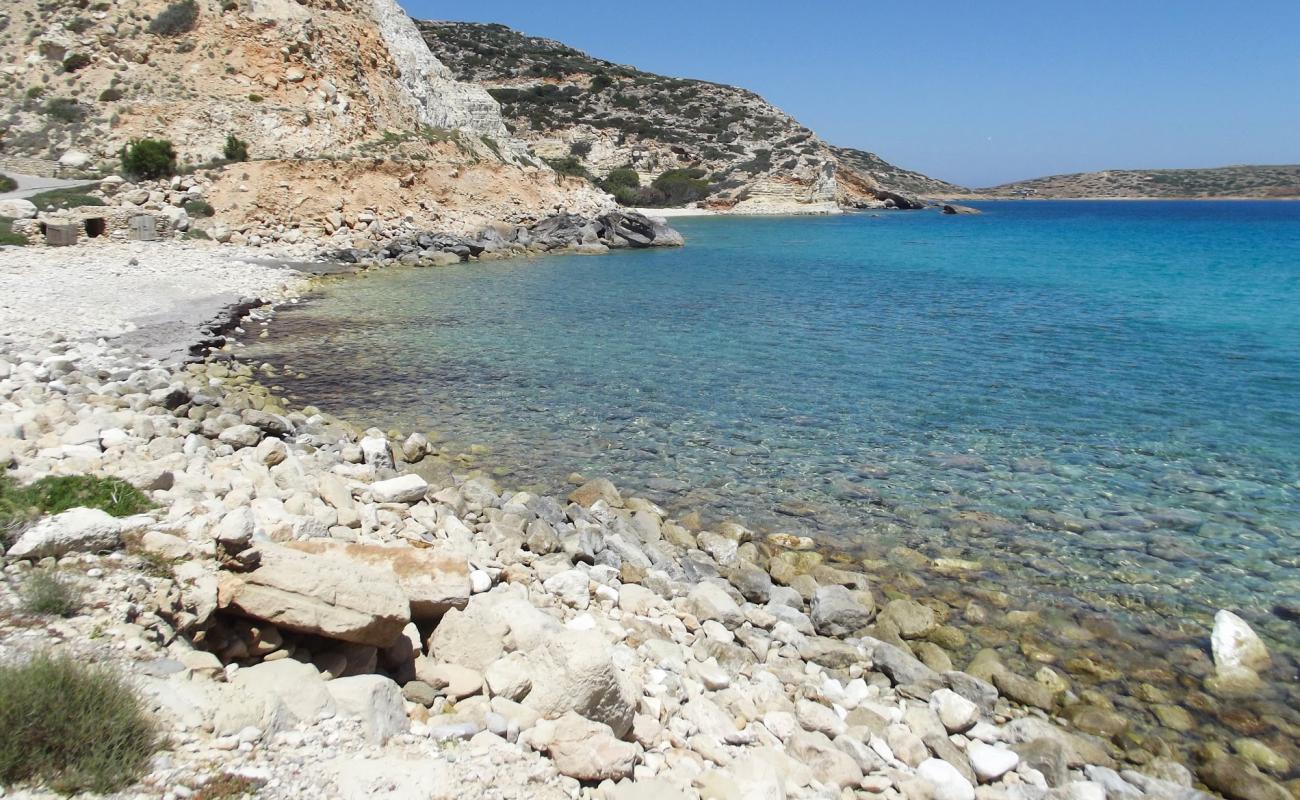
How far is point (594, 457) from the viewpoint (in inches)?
433

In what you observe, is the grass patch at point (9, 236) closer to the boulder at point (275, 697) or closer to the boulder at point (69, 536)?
the boulder at point (69, 536)

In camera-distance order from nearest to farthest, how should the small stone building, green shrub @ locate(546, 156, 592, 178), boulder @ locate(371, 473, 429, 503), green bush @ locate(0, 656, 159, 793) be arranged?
green bush @ locate(0, 656, 159, 793)
boulder @ locate(371, 473, 429, 503)
the small stone building
green shrub @ locate(546, 156, 592, 178)

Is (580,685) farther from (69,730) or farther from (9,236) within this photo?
(9,236)

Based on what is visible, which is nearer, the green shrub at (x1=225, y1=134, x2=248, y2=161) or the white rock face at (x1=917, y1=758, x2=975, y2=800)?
the white rock face at (x1=917, y1=758, x2=975, y2=800)

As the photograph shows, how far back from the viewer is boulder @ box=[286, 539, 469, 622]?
5.11 meters

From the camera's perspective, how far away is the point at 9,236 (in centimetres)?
2219

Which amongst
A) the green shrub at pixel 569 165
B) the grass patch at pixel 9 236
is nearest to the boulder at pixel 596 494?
the grass patch at pixel 9 236

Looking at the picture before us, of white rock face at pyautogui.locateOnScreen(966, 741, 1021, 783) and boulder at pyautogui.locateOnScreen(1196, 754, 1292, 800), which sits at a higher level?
white rock face at pyautogui.locateOnScreen(966, 741, 1021, 783)

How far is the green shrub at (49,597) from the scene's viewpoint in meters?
3.91

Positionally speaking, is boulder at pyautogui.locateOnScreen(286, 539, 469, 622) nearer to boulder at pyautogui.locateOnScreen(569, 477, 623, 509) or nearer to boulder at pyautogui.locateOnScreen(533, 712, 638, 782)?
boulder at pyautogui.locateOnScreen(533, 712, 638, 782)

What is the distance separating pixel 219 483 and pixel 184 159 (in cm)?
3168

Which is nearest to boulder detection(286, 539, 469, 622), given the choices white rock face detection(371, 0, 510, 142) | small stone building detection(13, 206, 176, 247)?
small stone building detection(13, 206, 176, 247)

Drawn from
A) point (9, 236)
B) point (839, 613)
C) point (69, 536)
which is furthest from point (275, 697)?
point (9, 236)

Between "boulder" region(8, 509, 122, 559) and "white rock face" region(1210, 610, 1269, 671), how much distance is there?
8051 mm
